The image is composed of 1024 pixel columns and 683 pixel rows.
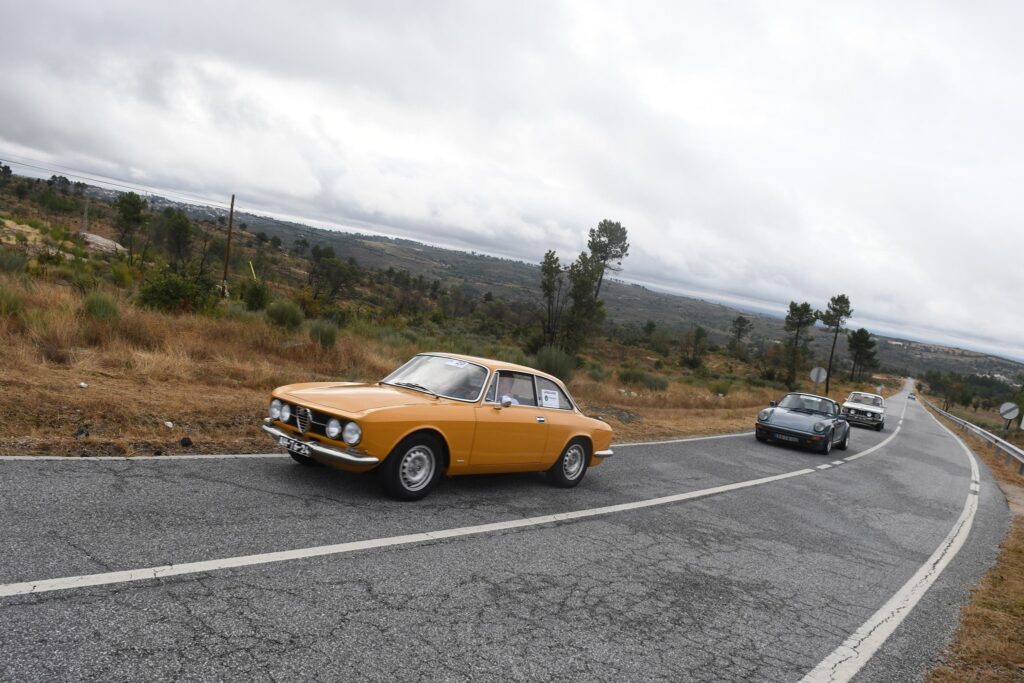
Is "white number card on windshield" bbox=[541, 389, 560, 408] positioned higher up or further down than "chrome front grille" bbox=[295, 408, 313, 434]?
higher up

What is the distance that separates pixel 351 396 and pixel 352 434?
0.73 metres

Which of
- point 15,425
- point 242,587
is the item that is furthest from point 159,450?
point 242,587

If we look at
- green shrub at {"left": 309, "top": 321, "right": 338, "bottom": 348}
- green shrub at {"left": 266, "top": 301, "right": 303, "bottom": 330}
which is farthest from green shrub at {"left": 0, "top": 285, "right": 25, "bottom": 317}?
green shrub at {"left": 266, "top": 301, "right": 303, "bottom": 330}

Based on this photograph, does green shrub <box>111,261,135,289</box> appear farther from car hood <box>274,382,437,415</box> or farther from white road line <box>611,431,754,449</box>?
white road line <box>611,431,754,449</box>

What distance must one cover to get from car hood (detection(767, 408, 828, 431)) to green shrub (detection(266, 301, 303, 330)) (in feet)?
41.7

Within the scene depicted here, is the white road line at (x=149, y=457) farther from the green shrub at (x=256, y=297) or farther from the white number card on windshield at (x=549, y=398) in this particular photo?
the green shrub at (x=256, y=297)

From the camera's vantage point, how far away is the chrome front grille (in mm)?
6062

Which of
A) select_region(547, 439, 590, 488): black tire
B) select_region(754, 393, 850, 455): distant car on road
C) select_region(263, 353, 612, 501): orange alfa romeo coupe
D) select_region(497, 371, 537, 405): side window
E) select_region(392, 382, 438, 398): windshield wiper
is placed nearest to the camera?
select_region(263, 353, 612, 501): orange alfa romeo coupe

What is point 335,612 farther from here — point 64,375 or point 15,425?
point 64,375

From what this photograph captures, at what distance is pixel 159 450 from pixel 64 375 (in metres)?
3.44

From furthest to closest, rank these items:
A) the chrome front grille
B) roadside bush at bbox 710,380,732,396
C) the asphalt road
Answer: roadside bush at bbox 710,380,732,396 < the chrome front grille < the asphalt road

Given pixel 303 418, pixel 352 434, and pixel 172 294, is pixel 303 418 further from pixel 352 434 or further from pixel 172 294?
pixel 172 294

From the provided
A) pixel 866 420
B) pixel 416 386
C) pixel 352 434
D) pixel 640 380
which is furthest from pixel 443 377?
pixel 866 420

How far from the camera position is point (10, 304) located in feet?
34.6
